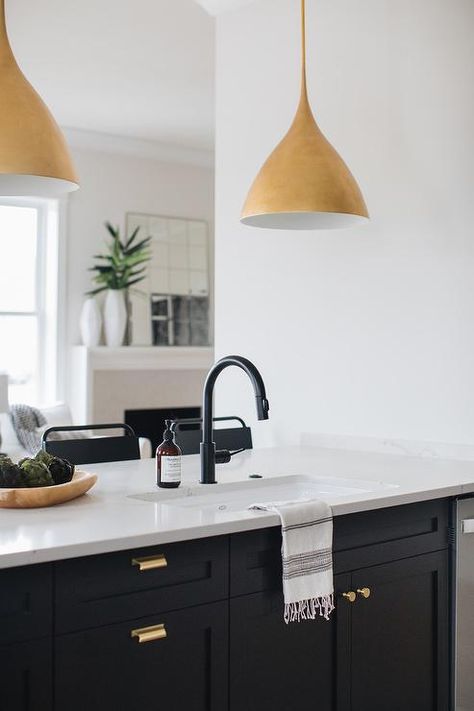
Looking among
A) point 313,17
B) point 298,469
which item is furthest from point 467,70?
point 298,469

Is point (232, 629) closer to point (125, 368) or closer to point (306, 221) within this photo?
point (306, 221)

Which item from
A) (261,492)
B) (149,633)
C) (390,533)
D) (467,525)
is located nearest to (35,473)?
(149,633)

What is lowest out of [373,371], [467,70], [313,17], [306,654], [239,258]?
[306,654]

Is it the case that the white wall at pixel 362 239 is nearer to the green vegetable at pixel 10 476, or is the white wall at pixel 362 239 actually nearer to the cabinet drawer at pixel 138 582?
the cabinet drawer at pixel 138 582

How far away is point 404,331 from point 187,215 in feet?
16.4

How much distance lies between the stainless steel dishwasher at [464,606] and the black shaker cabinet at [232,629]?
39 millimetres

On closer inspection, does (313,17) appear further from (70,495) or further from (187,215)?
(187,215)

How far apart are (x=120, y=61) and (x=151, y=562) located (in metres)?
4.40

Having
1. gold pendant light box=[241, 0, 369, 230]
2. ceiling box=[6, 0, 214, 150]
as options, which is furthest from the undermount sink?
ceiling box=[6, 0, 214, 150]

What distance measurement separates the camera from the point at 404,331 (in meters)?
3.52

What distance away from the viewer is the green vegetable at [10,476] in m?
2.23

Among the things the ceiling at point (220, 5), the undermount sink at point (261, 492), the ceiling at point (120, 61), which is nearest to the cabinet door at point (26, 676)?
the undermount sink at point (261, 492)

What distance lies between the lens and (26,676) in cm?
173

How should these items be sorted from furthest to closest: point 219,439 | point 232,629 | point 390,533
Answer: point 219,439
point 390,533
point 232,629
